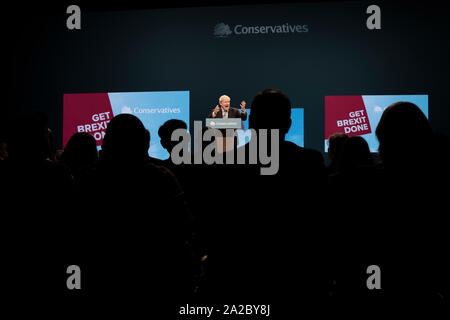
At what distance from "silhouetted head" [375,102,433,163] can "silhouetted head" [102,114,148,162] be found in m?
0.92

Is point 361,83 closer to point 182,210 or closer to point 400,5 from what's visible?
point 400,5

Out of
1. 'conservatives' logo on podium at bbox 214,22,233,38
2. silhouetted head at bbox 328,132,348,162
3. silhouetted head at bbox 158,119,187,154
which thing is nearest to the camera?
silhouetted head at bbox 158,119,187,154

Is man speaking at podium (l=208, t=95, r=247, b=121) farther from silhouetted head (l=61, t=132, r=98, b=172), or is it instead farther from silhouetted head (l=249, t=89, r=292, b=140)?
silhouetted head (l=249, t=89, r=292, b=140)

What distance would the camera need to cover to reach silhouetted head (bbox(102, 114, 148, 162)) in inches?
64.5

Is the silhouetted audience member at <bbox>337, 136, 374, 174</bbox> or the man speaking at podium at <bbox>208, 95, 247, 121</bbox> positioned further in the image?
the man speaking at podium at <bbox>208, 95, 247, 121</bbox>

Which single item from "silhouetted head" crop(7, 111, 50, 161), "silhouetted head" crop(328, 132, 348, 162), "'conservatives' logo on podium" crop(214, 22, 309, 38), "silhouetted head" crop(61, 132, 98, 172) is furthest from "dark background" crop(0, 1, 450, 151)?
"silhouetted head" crop(7, 111, 50, 161)

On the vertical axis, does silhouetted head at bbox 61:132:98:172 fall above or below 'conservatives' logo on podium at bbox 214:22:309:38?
below

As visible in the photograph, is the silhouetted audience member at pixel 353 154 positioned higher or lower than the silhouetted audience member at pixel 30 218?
higher

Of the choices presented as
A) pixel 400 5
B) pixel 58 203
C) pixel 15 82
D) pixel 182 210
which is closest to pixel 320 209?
pixel 182 210

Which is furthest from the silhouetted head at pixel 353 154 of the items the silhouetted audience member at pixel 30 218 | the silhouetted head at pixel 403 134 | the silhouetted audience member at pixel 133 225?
the silhouetted audience member at pixel 30 218

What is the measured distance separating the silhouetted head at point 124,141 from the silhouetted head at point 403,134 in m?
0.92

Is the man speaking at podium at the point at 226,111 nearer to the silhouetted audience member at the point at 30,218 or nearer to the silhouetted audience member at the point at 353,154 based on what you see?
the silhouetted audience member at the point at 353,154

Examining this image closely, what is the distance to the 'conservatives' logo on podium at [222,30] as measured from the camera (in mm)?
7625
